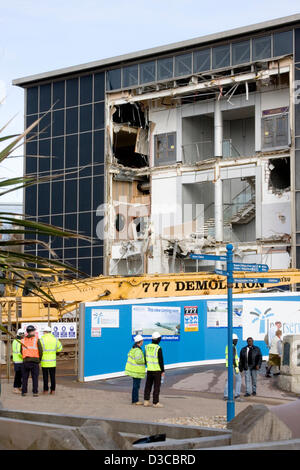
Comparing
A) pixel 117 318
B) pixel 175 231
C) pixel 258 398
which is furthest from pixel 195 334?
pixel 175 231

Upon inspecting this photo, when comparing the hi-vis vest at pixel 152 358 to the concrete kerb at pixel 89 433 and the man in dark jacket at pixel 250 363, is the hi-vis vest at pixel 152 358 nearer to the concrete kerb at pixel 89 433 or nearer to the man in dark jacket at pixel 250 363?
the man in dark jacket at pixel 250 363

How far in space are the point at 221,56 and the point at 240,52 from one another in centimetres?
142

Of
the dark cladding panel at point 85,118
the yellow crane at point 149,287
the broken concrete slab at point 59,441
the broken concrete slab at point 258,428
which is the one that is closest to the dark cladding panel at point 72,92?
the dark cladding panel at point 85,118

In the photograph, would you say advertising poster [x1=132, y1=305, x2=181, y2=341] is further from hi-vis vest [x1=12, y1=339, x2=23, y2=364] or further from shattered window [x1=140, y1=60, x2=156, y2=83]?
shattered window [x1=140, y1=60, x2=156, y2=83]

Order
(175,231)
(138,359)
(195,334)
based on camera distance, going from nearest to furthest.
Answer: (138,359), (195,334), (175,231)

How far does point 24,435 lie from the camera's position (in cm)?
744

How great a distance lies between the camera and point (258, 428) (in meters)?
6.55

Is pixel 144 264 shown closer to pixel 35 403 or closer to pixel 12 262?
pixel 35 403

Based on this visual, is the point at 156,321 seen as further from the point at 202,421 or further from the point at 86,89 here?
the point at 86,89

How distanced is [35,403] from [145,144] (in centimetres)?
4008

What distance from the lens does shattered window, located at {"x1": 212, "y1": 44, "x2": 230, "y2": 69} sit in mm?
50375

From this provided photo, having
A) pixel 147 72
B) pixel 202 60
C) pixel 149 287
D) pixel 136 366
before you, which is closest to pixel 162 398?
pixel 136 366

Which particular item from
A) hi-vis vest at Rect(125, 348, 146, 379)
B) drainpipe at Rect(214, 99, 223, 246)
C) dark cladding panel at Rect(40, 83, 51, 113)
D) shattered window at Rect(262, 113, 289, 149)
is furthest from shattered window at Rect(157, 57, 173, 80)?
hi-vis vest at Rect(125, 348, 146, 379)
